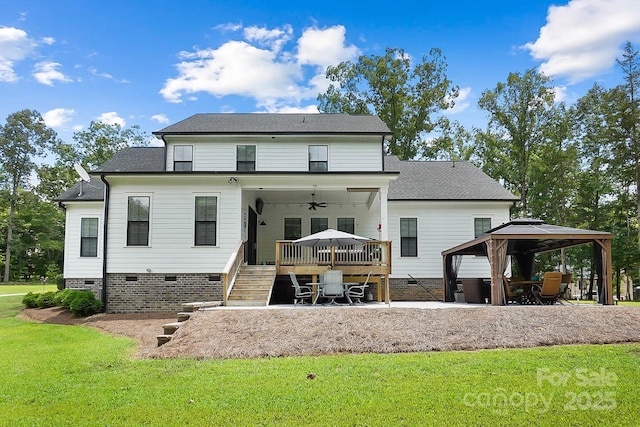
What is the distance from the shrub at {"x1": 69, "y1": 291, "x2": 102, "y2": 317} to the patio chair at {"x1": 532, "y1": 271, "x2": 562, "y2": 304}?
42.6 ft

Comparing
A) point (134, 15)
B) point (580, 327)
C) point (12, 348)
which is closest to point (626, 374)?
point (580, 327)

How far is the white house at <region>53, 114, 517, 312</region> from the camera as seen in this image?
15.2 m

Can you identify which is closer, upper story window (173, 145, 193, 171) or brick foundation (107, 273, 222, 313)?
brick foundation (107, 273, 222, 313)

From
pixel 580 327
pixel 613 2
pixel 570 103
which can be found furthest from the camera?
pixel 570 103

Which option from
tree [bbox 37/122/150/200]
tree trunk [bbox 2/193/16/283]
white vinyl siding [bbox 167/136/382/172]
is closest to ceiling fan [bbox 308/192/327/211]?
white vinyl siding [bbox 167/136/382/172]

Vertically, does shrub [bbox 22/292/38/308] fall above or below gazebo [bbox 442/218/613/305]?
below

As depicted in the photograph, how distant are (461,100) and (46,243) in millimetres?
35623

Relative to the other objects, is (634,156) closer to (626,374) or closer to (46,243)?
(626,374)

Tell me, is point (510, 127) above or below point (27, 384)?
above

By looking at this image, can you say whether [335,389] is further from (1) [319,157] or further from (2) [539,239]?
(1) [319,157]

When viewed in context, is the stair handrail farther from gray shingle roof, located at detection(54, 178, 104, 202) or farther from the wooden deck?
gray shingle roof, located at detection(54, 178, 104, 202)

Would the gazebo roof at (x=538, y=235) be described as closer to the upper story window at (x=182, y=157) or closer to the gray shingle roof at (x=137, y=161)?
the upper story window at (x=182, y=157)

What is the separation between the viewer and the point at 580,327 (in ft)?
30.5

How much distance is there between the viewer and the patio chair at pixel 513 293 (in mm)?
12913
